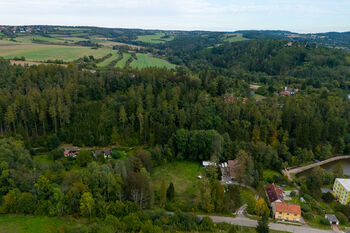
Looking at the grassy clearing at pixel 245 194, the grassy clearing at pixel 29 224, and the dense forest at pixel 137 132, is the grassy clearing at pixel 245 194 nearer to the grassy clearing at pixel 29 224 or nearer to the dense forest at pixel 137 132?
the dense forest at pixel 137 132

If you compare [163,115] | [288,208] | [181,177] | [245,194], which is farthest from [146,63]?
[288,208]

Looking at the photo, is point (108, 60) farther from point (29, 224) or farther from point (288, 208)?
point (288, 208)

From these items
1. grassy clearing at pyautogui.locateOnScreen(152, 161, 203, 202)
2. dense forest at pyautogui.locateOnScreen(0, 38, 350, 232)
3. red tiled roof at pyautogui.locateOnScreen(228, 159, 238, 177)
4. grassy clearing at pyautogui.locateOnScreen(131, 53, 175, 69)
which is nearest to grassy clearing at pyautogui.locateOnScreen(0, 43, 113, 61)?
grassy clearing at pyautogui.locateOnScreen(131, 53, 175, 69)

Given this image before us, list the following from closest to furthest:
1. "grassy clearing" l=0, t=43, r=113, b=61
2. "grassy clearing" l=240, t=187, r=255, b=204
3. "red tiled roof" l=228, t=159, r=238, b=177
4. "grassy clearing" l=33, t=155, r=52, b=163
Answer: "grassy clearing" l=240, t=187, r=255, b=204
"red tiled roof" l=228, t=159, r=238, b=177
"grassy clearing" l=33, t=155, r=52, b=163
"grassy clearing" l=0, t=43, r=113, b=61

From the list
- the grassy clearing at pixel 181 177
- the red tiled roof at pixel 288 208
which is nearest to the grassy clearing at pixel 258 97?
the grassy clearing at pixel 181 177

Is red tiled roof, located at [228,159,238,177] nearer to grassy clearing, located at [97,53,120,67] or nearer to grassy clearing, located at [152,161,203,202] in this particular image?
grassy clearing, located at [152,161,203,202]

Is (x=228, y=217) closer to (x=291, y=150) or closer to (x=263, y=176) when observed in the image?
(x=263, y=176)

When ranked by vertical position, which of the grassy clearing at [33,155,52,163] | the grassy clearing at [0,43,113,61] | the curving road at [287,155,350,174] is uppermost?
the grassy clearing at [0,43,113,61]
